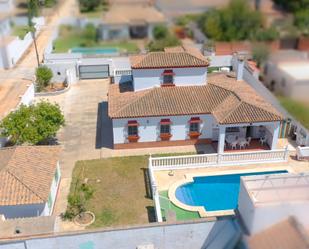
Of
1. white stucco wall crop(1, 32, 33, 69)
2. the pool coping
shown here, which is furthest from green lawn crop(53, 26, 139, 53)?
the pool coping

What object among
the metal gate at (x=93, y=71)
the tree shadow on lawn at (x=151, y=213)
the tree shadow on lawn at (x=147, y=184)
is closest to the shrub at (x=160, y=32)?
the metal gate at (x=93, y=71)

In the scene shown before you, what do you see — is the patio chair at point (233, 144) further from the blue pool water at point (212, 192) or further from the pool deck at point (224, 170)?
the blue pool water at point (212, 192)

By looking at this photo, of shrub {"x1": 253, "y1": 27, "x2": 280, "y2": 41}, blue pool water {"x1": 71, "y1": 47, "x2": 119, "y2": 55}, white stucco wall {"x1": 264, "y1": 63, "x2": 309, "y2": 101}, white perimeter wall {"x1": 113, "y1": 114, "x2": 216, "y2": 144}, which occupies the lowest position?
blue pool water {"x1": 71, "y1": 47, "x2": 119, "y2": 55}

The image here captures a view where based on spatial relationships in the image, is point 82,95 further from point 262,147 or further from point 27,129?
point 262,147

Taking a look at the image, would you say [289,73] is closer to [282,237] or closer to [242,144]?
[282,237]

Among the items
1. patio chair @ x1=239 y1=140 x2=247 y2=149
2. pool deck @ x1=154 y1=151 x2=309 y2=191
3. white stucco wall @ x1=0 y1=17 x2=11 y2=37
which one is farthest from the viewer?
patio chair @ x1=239 y1=140 x2=247 y2=149

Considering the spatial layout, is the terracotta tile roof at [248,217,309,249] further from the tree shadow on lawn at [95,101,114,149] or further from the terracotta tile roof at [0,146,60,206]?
the tree shadow on lawn at [95,101,114,149]
